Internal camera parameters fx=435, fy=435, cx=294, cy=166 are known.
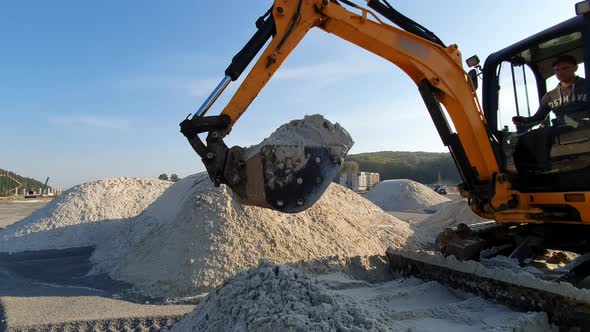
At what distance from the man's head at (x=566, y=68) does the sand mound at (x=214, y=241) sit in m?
3.63

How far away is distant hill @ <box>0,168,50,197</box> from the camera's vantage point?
30766 mm

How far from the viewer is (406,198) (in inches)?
831

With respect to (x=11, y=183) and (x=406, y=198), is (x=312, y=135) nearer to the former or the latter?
(x=406, y=198)

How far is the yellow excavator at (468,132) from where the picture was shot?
3.55 m

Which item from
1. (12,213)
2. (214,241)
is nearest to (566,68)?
(214,241)

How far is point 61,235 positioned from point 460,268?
340 inches

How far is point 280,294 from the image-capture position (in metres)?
3.02

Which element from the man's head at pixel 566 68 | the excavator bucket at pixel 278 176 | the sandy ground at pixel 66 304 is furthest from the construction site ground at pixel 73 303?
the man's head at pixel 566 68

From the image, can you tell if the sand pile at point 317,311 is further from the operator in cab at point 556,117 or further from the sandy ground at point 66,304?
the operator in cab at point 556,117

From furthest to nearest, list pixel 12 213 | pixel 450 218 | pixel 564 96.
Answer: pixel 12 213
pixel 450 218
pixel 564 96

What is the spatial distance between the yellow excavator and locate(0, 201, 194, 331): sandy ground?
6.10 ft

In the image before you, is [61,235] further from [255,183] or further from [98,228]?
[255,183]

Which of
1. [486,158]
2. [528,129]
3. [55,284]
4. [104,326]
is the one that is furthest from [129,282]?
[528,129]

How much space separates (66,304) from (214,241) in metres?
1.92
